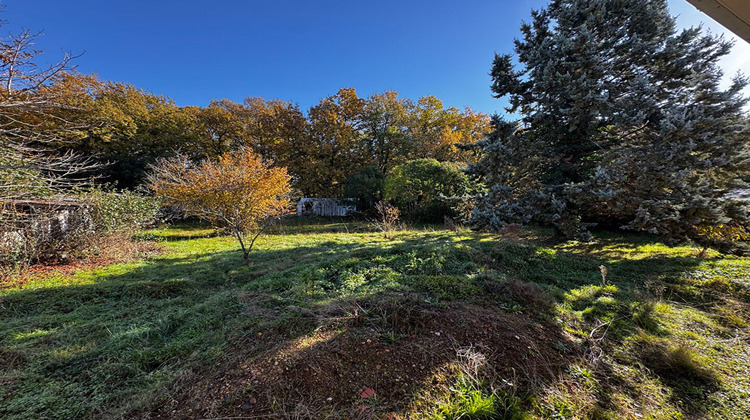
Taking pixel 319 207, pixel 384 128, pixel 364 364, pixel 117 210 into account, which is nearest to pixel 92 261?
pixel 117 210

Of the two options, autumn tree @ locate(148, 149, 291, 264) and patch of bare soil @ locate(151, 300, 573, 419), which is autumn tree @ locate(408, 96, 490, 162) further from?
patch of bare soil @ locate(151, 300, 573, 419)

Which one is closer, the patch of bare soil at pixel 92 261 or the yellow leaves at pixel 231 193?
the patch of bare soil at pixel 92 261

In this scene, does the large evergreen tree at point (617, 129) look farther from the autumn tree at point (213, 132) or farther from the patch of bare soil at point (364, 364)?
the autumn tree at point (213, 132)

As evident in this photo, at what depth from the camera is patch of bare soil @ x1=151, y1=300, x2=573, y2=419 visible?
156cm

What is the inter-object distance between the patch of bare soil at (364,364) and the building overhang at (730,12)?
2.48 meters

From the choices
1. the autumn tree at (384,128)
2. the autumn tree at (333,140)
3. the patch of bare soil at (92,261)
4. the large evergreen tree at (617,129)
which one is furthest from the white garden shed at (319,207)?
the large evergreen tree at (617,129)

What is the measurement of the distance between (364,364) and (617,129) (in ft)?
26.7

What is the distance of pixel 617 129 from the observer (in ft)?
20.2

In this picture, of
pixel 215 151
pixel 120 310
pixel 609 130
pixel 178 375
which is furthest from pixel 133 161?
pixel 609 130

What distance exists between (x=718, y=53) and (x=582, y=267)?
6.06 metres

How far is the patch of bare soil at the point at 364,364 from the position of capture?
1.56 meters

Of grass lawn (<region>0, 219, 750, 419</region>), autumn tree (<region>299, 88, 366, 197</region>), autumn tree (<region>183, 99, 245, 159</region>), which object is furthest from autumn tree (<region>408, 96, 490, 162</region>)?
grass lawn (<region>0, 219, 750, 419</region>)

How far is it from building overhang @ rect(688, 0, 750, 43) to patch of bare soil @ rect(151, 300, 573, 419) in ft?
8.15

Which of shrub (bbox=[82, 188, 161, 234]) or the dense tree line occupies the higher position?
the dense tree line
